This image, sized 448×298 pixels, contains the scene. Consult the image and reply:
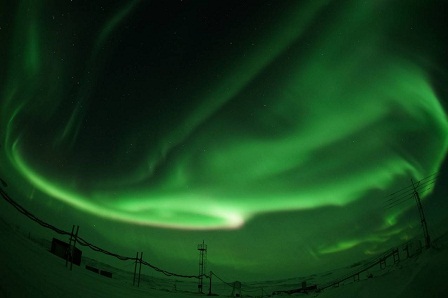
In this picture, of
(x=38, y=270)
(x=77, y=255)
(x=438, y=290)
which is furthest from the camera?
(x=77, y=255)

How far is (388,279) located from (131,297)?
54.9 ft

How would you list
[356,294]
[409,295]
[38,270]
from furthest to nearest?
1. [356,294]
2. [409,295]
3. [38,270]

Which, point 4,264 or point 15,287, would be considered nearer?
point 15,287

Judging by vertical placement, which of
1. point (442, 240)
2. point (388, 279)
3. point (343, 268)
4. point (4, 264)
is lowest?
point (4, 264)

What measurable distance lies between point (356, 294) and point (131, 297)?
579 inches

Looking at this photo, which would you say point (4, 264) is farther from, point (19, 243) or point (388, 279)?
point (388, 279)

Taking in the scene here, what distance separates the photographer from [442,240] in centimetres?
2009

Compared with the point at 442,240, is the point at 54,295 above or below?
below

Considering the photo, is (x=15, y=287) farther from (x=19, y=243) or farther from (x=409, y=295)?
(x=409, y=295)

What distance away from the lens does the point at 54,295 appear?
27.8 feet

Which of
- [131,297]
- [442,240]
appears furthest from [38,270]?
[442,240]

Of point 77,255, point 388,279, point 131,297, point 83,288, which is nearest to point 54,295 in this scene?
point 83,288

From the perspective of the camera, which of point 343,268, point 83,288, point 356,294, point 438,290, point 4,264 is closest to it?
point 4,264

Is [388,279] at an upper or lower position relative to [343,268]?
lower
